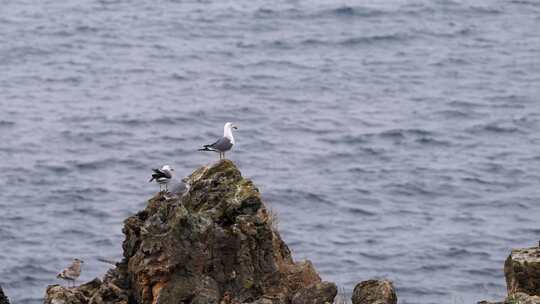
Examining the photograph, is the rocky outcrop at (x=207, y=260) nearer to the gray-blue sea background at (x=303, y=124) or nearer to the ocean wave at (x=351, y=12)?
the gray-blue sea background at (x=303, y=124)

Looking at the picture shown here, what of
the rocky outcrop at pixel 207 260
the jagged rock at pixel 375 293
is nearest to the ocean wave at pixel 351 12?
the rocky outcrop at pixel 207 260

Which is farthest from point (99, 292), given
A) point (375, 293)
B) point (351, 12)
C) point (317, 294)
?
point (351, 12)

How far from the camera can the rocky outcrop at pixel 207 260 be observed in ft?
72.8

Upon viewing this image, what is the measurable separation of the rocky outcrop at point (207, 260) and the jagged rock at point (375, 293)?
55 cm

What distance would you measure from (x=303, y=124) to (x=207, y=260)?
56597 millimetres

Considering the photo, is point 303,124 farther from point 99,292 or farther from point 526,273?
point 526,273

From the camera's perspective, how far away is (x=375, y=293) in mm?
22031

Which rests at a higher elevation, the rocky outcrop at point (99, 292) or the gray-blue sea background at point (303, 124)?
the gray-blue sea background at point (303, 124)

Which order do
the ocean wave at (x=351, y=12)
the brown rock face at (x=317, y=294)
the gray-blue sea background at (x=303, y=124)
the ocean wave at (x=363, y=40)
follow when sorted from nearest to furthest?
the brown rock face at (x=317, y=294)
the gray-blue sea background at (x=303, y=124)
the ocean wave at (x=363, y=40)
the ocean wave at (x=351, y=12)

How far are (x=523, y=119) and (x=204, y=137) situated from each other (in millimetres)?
20031

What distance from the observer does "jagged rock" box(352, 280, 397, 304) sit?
2188 cm

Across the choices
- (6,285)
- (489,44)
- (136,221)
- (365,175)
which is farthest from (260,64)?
(136,221)

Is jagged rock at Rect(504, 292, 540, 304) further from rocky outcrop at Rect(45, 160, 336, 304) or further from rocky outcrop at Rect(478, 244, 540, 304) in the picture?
rocky outcrop at Rect(45, 160, 336, 304)

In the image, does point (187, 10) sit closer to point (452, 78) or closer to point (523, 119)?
point (452, 78)
